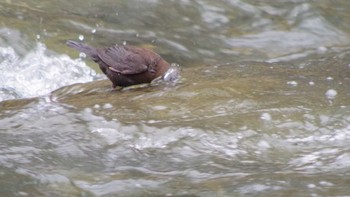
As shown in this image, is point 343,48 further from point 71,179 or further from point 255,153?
point 71,179

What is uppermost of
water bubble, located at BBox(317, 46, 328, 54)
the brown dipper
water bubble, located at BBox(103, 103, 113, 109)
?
water bubble, located at BBox(317, 46, 328, 54)

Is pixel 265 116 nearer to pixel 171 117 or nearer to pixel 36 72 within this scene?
pixel 171 117

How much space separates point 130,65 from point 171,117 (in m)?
1.05

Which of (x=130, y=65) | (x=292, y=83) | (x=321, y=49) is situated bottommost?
(x=292, y=83)

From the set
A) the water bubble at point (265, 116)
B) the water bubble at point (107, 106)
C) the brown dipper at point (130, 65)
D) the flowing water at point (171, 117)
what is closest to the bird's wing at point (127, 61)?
the brown dipper at point (130, 65)

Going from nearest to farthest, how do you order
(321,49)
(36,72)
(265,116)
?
(265,116) < (36,72) < (321,49)

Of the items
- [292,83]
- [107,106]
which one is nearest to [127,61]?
[107,106]

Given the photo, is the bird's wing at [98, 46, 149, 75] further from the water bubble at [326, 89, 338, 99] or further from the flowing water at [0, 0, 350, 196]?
the water bubble at [326, 89, 338, 99]

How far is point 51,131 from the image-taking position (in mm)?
4945

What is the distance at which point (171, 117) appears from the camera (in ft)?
17.1

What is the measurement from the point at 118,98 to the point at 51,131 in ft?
3.03

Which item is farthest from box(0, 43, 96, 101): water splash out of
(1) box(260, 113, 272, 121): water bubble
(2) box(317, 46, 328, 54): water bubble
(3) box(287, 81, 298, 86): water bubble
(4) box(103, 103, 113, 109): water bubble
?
(1) box(260, 113, 272, 121): water bubble

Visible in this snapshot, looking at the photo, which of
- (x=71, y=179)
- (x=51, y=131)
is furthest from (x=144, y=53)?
(x=71, y=179)

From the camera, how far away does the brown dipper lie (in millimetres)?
6145
